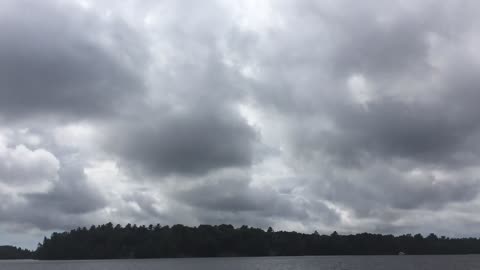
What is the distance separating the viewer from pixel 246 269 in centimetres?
14850

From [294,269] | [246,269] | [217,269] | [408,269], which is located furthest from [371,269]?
[217,269]

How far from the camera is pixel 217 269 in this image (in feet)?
501

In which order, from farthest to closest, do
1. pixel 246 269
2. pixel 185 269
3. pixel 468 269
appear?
pixel 185 269 → pixel 246 269 → pixel 468 269

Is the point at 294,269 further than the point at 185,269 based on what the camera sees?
No

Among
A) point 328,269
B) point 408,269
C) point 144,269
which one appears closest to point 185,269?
point 144,269

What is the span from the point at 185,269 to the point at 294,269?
127ft

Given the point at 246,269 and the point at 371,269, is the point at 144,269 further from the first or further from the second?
the point at 371,269

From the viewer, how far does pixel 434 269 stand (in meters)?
139

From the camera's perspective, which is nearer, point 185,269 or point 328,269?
Result: point 328,269

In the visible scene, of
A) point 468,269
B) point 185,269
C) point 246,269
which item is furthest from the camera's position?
point 185,269

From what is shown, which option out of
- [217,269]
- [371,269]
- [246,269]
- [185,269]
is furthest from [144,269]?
[371,269]

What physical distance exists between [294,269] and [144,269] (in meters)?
52.7

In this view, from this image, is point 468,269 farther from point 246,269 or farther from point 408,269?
point 246,269

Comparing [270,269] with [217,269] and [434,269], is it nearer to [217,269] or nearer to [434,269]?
[217,269]
